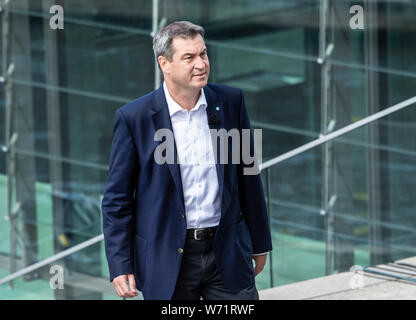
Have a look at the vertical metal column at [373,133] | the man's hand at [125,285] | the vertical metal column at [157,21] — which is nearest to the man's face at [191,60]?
the man's hand at [125,285]

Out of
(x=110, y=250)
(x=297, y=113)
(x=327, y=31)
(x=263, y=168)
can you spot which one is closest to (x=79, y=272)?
(x=297, y=113)

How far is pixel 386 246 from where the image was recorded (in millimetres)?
6473

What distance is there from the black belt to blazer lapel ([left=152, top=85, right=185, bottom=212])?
0.19 ft

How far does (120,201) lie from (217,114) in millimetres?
292

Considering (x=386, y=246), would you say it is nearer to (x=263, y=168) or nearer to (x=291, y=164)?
(x=291, y=164)

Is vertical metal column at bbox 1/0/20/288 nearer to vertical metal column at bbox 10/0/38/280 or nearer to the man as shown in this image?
vertical metal column at bbox 10/0/38/280

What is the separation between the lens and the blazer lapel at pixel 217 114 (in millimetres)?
2074

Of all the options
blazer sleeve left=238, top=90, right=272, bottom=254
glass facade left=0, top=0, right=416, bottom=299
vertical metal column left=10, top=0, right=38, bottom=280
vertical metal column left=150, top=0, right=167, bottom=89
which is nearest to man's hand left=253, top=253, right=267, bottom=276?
blazer sleeve left=238, top=90, right=272, bottom=254

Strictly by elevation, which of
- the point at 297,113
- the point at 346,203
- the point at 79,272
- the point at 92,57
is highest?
the point at 92,57

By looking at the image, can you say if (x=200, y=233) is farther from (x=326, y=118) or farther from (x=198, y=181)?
(x=326, y=118)

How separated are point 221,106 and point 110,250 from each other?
0.41 metres

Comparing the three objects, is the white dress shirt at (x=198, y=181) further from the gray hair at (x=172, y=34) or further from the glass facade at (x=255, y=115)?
the glass facade at (x=255, y=115)

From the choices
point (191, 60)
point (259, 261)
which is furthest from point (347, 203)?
point (191, 60)

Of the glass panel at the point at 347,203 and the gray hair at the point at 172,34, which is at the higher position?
the gray hair at the point at 172,34
